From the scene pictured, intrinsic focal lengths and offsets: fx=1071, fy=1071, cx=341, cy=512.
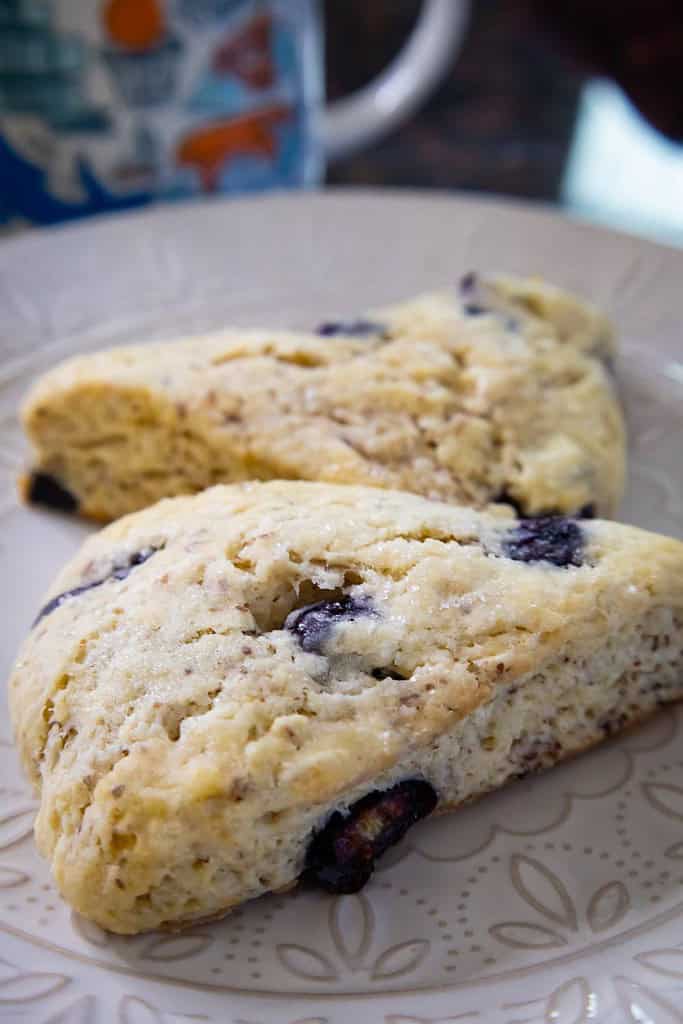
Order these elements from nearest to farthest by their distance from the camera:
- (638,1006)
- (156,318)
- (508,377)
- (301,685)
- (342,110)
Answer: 1. (638,1006)
2. (301,685)
3. (508,377)
4. (156,318)
5. (342,110)

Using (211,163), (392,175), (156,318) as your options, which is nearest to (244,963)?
(156,318)

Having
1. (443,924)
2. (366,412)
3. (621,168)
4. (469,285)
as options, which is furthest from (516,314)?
(621,168)

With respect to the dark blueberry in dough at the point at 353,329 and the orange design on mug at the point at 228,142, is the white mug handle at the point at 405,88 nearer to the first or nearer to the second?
the orange design on mug at the point at 228,142

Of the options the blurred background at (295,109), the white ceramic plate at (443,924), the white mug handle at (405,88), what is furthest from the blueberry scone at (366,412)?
the white mug handle at (405,88)

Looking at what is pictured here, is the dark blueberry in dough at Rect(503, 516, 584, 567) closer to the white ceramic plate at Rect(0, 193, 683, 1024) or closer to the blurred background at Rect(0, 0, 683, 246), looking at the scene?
the white ceramic plate at Rect(0, 193, 683, 1024)

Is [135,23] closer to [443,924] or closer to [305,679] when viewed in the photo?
[305,679]

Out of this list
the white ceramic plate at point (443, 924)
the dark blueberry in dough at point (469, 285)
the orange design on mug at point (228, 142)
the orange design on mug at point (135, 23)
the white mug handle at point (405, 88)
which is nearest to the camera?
the white ceramic plate at point (443, 924)

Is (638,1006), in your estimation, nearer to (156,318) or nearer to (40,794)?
(40,794)
